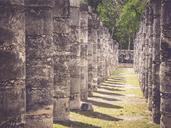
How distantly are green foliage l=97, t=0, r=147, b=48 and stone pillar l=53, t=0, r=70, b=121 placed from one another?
46.5 metres

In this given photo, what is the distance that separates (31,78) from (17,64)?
2.69 metres

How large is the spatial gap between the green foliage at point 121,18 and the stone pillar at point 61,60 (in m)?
Result: 46.5

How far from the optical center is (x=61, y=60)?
13.3m

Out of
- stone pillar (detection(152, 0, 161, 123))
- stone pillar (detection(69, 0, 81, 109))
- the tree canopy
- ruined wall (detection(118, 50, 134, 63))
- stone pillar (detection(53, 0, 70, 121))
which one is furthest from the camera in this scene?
ruined wall (detection(118, 50, 134, 63))

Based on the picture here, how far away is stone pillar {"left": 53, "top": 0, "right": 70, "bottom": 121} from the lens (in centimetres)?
1311

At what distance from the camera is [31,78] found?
10461 millimetres

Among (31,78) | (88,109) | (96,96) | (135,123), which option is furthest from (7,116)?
(96,96)

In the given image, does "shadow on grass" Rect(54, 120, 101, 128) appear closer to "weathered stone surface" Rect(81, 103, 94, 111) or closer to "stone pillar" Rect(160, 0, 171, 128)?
"weathered stone surface" Rect(81, 103, 94, 111)

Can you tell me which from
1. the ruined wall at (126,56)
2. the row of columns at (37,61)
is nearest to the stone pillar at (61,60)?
the row of columns at (37,61)

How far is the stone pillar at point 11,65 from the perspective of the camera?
7480mm

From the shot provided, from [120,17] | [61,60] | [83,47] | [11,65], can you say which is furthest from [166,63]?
[120,17]

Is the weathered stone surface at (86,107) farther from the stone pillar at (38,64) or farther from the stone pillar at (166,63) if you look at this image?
the stone pillar at (166,63)

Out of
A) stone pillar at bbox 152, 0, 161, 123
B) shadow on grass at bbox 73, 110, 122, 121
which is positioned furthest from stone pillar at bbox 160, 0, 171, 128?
shadow on grass at bbox 73, 110, 122, 121

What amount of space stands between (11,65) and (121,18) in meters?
56.6
